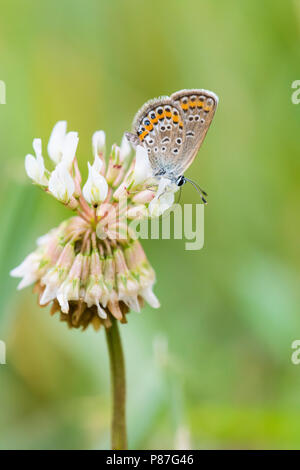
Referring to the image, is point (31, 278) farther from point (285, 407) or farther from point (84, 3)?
point (84, 3)

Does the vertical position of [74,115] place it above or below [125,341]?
above

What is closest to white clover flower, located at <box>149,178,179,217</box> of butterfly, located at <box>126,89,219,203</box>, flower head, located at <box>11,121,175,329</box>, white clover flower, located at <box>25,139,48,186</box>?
flower head, located at <box>11,121,175,329</box>

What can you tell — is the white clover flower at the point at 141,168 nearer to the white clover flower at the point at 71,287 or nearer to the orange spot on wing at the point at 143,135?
the orange spot on wing at the point at 143,135

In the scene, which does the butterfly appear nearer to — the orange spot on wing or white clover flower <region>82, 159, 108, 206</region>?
the orange spot on wing

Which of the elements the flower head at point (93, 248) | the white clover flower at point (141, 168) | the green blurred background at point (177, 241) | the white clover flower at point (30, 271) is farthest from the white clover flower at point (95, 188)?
the green blurred background at point (177, 241)

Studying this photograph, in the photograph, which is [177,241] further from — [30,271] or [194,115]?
[30,271]

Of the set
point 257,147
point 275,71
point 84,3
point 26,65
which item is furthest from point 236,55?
point 26,65
